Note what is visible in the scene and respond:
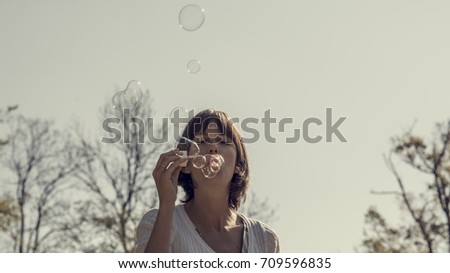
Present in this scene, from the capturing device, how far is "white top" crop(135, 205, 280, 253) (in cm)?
344

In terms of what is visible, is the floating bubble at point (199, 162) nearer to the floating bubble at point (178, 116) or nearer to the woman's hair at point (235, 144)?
the woman's hair at point (235, 144)

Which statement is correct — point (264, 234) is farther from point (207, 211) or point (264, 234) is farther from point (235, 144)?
point (235, 144)

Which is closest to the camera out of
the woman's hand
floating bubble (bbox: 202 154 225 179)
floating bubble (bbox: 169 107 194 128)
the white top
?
the woman's hand

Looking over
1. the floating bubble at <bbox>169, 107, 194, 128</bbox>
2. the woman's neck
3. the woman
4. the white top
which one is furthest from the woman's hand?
the floating bubble at <bbox>169, 107, 194, 128</bbox>

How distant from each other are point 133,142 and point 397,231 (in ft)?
17.2

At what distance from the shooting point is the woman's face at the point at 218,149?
11.7ft

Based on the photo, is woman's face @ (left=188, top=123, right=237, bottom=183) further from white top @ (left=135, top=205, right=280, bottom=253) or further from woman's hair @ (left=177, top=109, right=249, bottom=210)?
white top @ (left=135, top=205, right=280, bottom=253)

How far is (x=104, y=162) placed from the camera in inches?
642

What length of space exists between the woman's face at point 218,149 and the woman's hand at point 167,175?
17cm

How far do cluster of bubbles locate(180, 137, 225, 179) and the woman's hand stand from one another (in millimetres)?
91

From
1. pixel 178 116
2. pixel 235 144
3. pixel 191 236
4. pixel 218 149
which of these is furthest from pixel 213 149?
pixel 178 116

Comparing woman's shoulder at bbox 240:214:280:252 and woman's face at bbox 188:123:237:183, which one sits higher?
woman's face at bbox 188:123:237:183
